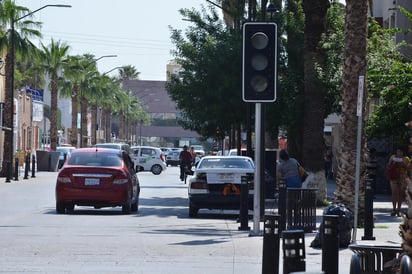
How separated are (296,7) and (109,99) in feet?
237

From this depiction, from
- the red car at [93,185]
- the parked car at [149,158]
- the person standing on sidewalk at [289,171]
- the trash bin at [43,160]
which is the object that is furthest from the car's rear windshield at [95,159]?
the trash bin at [43,160]

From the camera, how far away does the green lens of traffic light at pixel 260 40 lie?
18891 mm

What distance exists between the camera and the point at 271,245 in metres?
11.7

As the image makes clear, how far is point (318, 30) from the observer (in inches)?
1257

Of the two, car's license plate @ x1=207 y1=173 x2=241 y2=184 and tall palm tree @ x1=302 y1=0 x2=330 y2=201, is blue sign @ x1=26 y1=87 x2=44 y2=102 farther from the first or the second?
car's license plate @ x1=207 y1=173 x2=241 y2=184

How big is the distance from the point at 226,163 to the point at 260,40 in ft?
28.3

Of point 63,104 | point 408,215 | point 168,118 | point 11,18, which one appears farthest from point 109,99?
point 408,215

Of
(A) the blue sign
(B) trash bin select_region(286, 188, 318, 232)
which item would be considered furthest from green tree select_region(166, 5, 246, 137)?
(A) the blue sign

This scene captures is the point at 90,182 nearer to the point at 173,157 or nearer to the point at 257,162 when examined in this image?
the point at 257,162

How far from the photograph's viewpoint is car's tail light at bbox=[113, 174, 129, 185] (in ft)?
85.1

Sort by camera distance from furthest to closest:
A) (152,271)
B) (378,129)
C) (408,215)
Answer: (378,129)
(152,271)
(408,215)

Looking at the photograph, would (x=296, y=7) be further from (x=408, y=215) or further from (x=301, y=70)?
(x=408, y=215)

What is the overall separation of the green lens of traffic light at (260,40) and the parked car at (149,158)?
47918mm

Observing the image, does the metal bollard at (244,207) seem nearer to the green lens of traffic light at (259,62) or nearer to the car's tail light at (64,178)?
the green lens of traffic light at (259,62)
